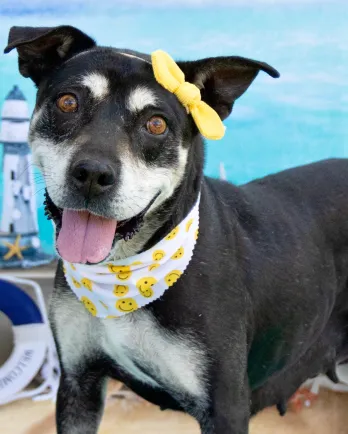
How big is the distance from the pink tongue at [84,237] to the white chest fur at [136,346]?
1.04ft

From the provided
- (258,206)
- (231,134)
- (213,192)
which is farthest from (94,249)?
(231,134)

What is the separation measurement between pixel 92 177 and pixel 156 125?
0.30 meters

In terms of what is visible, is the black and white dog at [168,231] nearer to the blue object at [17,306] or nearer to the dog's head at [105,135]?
the dog's head at [105,135]

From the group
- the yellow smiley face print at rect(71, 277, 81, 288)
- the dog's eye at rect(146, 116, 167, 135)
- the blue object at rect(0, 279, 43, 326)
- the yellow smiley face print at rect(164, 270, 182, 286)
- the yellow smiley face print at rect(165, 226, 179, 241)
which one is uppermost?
the dog's eye at rect(146, 116, 167, 135)

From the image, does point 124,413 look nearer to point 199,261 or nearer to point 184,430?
point 184,430

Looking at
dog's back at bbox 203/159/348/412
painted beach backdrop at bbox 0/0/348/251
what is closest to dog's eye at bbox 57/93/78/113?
dog's back at bbox 203/159/348/412

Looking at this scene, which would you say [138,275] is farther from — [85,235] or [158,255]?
[85,235]

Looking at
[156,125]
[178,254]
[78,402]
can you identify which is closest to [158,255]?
[178,254]

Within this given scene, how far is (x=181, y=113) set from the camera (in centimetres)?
200

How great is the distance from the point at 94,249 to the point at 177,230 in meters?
0.32

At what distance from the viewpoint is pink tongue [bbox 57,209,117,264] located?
1.86 m

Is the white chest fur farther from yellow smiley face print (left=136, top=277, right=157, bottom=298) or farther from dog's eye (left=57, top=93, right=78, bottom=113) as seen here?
dog's eye (left=57, top=93, right=78, bottom=113)

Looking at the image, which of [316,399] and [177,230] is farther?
[316,399]

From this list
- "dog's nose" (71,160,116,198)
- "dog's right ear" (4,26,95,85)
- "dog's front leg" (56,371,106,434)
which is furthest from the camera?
"dog's front leg" (56,371,106,434)
